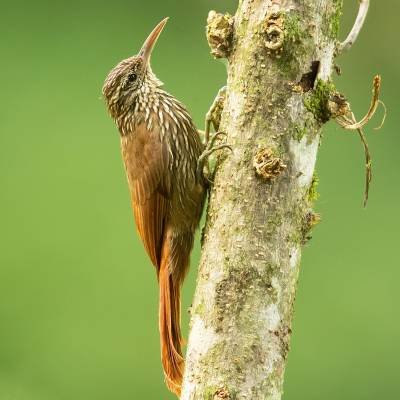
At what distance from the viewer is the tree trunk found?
3.02 meters

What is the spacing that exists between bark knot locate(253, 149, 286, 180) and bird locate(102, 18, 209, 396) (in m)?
0.83

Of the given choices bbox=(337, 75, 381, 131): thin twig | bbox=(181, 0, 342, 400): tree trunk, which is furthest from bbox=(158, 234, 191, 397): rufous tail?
bbox=(337, 75, 381, 131): thin twig

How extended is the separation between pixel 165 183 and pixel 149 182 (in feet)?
0.20

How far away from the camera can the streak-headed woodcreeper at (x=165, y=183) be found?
4.01 meters

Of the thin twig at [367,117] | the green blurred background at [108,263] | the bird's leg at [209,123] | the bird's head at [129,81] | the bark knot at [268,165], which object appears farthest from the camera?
the green blurred background at [108,263]

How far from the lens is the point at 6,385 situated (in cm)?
616

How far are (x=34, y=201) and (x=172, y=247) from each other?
253 centimetres

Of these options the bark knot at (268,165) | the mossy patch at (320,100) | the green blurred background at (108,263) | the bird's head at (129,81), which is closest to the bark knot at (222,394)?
the bark knot at (268,165)

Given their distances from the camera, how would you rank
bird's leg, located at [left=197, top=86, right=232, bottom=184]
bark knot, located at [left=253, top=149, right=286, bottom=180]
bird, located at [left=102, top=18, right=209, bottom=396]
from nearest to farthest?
1. bark knot, located at [left=253, top=149, right=286, bottom=180]
2. bird's leg, located at [left=197, top=86, right=232, bottom=184]
3. bird, located at [left=102, top=18, right=209, bottom=396]

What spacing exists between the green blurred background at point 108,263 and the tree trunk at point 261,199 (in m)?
2.64

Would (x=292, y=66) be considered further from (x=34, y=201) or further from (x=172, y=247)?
(x=34, y=201)

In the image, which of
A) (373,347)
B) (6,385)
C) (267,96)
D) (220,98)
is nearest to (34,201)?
(6,385)

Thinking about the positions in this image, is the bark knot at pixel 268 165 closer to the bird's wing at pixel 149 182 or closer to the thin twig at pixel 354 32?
the thin twig at pixel 354 32

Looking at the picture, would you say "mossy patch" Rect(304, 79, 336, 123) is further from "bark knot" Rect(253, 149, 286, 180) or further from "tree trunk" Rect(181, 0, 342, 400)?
"bark knot" Rect(253, 149, 286, 180)
